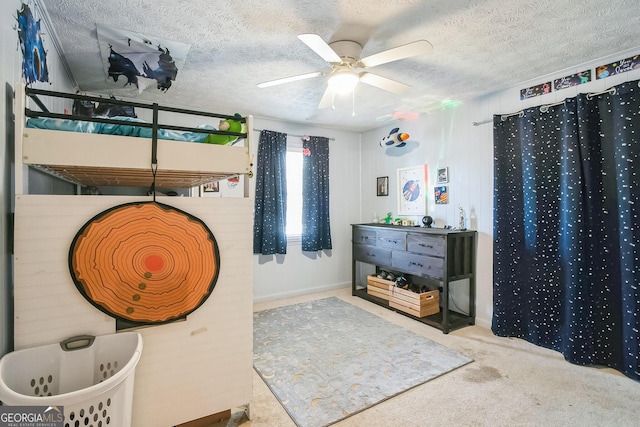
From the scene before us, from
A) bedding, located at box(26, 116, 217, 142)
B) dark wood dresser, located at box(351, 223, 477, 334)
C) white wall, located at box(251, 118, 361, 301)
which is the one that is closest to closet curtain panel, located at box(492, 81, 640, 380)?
dark wood dresser, located at box(351, 223, 477, 334)

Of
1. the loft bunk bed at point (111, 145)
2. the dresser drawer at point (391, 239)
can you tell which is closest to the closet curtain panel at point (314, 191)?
the dresser drawer at point (391, 239)

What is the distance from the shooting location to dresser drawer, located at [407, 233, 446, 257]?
10.0 feet

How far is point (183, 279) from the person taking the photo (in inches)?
60.1

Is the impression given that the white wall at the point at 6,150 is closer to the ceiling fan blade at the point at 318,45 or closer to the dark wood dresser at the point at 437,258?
the ceiling fan blade at the point at 318,45

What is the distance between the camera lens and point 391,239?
3680mm

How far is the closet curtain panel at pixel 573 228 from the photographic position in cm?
219

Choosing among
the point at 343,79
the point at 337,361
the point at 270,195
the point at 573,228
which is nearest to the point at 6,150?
the point at 343,79

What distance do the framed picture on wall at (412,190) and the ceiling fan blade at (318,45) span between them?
90.0 inches

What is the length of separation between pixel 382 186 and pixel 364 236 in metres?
0.84

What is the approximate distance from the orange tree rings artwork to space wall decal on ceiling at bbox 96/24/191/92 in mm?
1360

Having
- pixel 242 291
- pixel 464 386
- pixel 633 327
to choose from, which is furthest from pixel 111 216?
pixel 633 327

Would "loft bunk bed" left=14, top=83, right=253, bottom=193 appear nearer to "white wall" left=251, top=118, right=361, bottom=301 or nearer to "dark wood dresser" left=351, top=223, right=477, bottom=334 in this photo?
"dark wood dresser" left=351, top=223, right=477, bottom=334

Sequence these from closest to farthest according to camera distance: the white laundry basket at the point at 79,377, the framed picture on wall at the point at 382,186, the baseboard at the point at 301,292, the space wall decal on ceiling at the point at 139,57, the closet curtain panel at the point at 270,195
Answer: the white laundry basket at the point at 79,377 → the space wall decal on ceiling at the point at 139,57 → the closet curtain panel at the point at 270,195 → the baseboard at the point at 301,292 → the framed picture on wall at the point at 382,186

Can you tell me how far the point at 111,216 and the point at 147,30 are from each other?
1.36m
